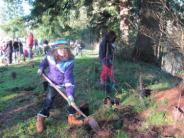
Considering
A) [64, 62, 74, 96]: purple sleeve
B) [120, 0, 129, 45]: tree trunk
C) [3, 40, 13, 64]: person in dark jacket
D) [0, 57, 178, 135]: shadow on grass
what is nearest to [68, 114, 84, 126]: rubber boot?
[64, 62, 74, 96]: purple sleeve

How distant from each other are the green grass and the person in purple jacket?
0.87ft

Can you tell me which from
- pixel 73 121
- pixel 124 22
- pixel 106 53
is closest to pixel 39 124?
pixel 73 121

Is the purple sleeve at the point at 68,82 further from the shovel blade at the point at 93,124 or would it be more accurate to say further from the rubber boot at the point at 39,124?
the rubber boot at the point at 39,124

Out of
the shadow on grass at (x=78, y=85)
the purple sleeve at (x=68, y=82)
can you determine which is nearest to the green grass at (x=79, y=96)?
the shadow on grass at (x=78, y=85)

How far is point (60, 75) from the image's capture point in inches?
392

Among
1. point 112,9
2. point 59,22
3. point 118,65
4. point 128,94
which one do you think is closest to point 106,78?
point 128,94

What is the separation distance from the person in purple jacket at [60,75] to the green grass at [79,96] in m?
0.27

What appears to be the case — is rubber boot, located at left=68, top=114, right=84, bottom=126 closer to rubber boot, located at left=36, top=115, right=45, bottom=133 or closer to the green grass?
the green grass

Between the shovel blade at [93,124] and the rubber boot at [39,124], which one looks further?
the rubber boot at [39,124]

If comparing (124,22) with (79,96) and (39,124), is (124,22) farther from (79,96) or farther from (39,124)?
(39,124)

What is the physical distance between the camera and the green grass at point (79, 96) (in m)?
10.1

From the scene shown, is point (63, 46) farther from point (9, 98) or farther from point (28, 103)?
point (9, 98)

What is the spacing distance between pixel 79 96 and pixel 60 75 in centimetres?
299

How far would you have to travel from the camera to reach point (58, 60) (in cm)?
988
